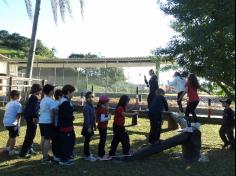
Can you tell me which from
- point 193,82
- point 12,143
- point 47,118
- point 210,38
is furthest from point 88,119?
point 210,38

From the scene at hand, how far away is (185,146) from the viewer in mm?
8742

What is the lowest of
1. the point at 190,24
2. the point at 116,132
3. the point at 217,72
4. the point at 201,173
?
the point at 201,173

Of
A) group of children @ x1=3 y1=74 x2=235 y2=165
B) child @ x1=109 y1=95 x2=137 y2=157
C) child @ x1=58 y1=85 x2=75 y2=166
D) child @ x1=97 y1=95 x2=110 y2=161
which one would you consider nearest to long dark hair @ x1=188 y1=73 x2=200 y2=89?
group of children @ x1=3 y1=74 x2=235 y2=165

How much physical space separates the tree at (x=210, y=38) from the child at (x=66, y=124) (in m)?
2.27

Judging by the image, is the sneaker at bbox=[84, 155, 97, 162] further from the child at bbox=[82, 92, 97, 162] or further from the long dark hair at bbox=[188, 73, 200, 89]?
the long dark hair at bbox=[188, 73, 200, 89]

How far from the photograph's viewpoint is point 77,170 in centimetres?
774

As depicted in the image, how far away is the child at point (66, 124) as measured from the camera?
8031mm

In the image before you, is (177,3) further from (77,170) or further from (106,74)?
(106,74)

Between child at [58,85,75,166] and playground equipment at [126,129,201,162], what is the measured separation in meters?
1.16

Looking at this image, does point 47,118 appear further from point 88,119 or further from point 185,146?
point 185,146

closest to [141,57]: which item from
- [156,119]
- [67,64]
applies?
[67,64]

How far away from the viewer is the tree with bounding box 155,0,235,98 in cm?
574

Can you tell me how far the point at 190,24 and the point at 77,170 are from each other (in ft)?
10.5

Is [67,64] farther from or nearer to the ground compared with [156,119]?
farther from the ground
